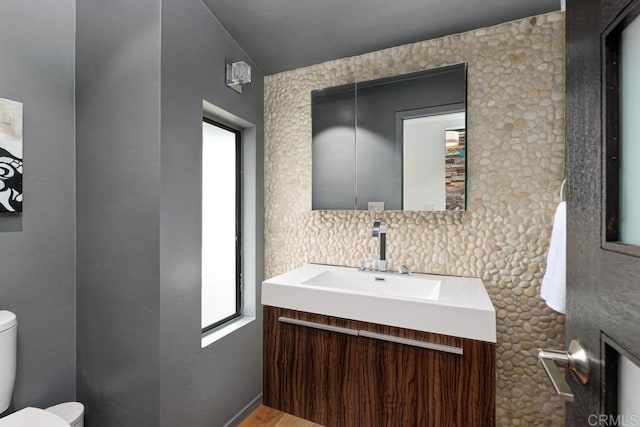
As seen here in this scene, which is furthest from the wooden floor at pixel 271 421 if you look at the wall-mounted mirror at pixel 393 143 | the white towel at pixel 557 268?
the white towel at pixel 557 268

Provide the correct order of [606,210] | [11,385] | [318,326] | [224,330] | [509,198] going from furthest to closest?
1. [224,330]
2. [509,198]
3. [318,326]
4. [11,385]
5. [606,210]

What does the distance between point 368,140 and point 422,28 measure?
2.13ft

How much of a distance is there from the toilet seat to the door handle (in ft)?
5.15

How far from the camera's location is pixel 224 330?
185cm

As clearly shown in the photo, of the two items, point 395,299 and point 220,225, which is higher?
point 220,225

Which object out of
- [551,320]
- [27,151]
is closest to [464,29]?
[551,320]

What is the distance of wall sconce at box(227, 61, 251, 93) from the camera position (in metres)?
1.76

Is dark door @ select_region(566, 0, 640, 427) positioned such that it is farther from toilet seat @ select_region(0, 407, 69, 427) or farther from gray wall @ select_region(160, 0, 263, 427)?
toilet seat @ select_region(0, 407, 69, 427)

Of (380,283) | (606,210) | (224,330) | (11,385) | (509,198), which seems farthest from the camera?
(224,330)

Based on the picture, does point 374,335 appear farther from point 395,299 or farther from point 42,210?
point 42,210

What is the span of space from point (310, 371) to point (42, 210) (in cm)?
152

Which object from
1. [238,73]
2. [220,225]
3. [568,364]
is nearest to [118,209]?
[220,225]

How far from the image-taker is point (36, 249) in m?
1.48

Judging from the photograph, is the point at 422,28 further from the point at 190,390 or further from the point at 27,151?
the point at 190,390
